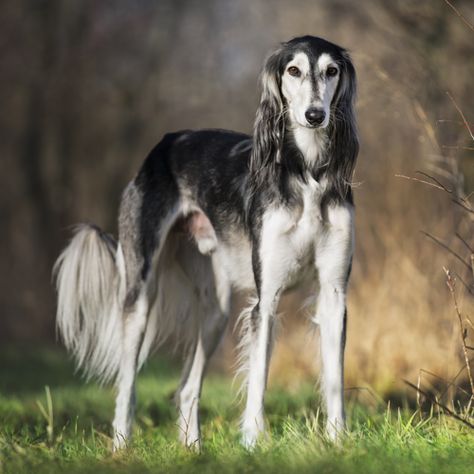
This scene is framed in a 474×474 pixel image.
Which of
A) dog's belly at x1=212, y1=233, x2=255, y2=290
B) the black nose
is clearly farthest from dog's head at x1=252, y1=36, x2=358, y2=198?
dog's belly at x1=212, y1=233, x2=255, y2=290

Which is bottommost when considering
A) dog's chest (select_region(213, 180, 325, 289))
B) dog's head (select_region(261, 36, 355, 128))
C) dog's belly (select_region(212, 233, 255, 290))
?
dog's belly (select_region(212, 233, 255, 290))

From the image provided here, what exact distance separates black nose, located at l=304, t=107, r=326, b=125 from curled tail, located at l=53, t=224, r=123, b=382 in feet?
6.57

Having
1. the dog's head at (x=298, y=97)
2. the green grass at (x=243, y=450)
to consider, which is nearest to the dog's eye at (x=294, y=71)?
the dog's head at (x=298, y=97)

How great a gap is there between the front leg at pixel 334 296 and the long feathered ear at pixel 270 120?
1.26 ft

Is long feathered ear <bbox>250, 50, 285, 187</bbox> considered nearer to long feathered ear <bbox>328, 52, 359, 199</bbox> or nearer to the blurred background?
long feathered ear <bbox>328, 52, 359, 199</bbox>

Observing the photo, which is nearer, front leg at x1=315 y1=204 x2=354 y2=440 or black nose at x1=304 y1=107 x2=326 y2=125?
black nose at x1=304 y1=107 x2=326 y2=125

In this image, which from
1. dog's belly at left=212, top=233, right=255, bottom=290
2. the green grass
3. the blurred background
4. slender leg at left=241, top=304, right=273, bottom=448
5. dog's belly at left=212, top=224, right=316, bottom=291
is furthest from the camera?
the blurred background

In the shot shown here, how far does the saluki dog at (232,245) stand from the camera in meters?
5.05

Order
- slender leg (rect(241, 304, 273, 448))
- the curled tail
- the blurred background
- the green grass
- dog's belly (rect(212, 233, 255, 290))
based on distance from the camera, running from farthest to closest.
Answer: the blurred background < the curled tail < dog's belly (rect(212, 233, 255, 290)) < slender leg (rect(241, 304, 273, 448)) < the green grass

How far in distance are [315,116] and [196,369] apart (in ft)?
6.95

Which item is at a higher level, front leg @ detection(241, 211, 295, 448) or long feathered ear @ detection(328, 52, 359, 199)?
long feathered ear @ detection(328, 52, 359, 199)

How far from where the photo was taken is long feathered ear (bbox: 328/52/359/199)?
5105mm

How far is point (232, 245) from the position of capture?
5840 mm

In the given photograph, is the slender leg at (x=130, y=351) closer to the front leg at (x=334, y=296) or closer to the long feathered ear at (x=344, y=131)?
the front leg at (x=334, y=296)
